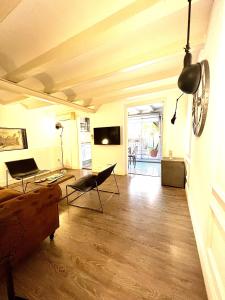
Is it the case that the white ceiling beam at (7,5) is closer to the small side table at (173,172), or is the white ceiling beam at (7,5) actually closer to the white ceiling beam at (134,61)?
the white ceiling beam at (134,61)

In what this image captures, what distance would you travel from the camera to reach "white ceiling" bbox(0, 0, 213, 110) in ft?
4.24

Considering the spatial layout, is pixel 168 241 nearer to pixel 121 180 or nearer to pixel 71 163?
pixel 121 180

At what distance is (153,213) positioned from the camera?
242 centimetres

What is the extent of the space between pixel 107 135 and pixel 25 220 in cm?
374

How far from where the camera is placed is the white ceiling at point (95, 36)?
1293 millimetres

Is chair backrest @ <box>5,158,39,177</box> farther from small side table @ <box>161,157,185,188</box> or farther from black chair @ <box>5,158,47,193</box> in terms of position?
small side table @ <box>161,157,185,188</box>

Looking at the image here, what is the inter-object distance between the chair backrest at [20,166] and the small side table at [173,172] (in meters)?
3.64

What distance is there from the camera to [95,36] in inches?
57.1

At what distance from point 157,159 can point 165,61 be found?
5442 millimetres

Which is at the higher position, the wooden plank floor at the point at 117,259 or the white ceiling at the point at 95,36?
the white ceiling at the point at 95,36

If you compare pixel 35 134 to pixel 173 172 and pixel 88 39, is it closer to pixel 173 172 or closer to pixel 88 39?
pixel 88 39

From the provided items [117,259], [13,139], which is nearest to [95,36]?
[117,259]

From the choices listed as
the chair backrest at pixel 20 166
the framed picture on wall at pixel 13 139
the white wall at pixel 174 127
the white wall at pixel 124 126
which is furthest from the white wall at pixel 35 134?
the white wall at pixel 174 127

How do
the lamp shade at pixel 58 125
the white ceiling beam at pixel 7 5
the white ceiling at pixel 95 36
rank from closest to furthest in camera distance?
the white ceiling beam at pixel 7 5 → the white ceiling at pixel 95 36 → the lamp shade at pixel 58 125
